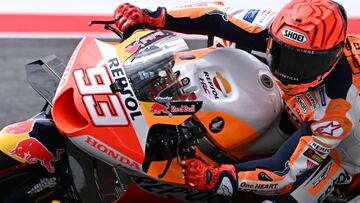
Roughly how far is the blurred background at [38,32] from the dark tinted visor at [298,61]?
6.81 feet

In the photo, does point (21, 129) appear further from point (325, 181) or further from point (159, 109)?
point (325, 181)

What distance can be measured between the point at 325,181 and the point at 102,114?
1155mm

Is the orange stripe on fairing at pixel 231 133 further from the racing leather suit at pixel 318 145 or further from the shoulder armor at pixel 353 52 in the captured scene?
the shoulder armor at pixel 353 52

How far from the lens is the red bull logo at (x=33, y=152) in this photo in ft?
9.68

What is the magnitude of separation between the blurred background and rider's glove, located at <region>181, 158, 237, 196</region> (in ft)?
6.38

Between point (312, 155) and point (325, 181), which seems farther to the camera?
point (325, 181)

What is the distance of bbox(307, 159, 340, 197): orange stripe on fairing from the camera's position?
10.9 feet

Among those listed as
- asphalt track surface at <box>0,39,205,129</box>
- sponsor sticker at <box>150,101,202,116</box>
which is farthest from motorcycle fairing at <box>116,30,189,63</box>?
asphalt track surface at <box>0,39,205,129</box>

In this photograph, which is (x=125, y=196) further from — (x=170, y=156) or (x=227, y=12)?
(x=227, y=12)

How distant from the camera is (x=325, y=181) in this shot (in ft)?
11.0

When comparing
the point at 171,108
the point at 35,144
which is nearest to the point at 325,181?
the point at 171,108

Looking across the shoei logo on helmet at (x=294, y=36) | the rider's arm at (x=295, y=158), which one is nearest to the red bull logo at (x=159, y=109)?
the rider's arm at (x=295, y=158)

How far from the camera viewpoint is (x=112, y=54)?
9.34 ft

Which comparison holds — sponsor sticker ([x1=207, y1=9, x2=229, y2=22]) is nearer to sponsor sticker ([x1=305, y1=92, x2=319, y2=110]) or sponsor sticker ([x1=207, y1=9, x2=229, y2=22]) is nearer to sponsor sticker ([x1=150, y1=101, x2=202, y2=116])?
sponsor sticker ([x1=305, y1=92, x2=319, y2=110])
